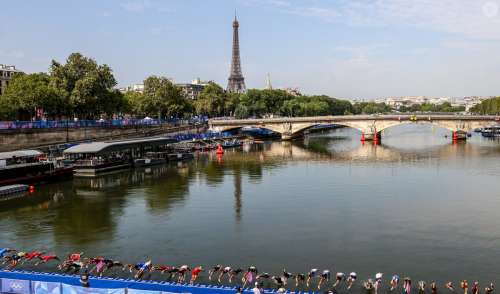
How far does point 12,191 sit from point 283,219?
75.4ft

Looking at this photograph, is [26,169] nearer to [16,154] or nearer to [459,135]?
[16,154]

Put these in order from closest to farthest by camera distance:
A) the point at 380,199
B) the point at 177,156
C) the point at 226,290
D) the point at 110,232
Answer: the point at 226,290, the point at 110,232, the point at 380,199, the point at 177,156

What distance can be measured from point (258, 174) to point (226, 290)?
124 feet

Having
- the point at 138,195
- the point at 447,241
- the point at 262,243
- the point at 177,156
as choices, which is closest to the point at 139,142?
the point at 177,156

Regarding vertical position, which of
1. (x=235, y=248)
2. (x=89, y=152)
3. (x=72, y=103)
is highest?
(x=72, y=103)

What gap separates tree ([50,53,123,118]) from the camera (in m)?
72.3

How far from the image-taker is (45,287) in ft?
57.5

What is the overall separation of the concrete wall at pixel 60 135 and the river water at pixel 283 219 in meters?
13.3

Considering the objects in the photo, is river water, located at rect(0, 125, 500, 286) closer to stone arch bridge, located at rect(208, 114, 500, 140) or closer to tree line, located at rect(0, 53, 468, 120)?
tree line, located at rect(0, 53, 468, 120)

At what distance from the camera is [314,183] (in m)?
48.0

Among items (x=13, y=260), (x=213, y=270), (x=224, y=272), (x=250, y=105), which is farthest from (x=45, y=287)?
(x=250, y=105)

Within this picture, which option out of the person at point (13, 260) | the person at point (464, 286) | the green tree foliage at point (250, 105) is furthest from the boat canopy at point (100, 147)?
the green tree foliage at point (250, 105)

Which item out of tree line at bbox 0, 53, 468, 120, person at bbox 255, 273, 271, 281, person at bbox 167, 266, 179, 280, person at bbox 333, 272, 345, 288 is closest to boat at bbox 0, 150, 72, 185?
tree line at bbox 0, 53, 468, 120

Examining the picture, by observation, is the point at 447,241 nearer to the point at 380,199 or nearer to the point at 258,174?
the point at 380,199
